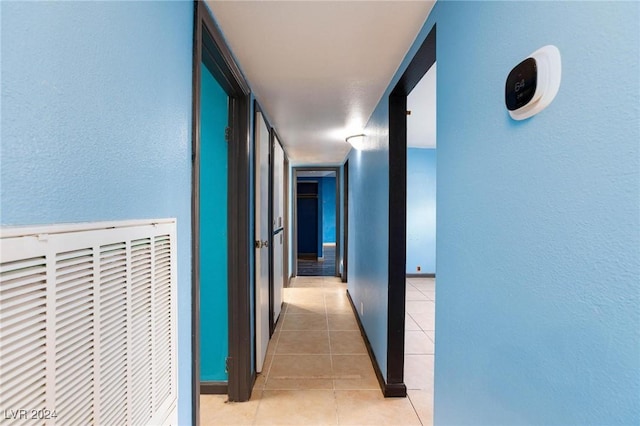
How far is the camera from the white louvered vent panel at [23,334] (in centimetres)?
41

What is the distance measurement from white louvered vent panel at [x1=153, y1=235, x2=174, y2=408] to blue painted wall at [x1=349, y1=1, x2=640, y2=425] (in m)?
0.94

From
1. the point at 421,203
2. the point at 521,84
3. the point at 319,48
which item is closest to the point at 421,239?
the point at 421,203

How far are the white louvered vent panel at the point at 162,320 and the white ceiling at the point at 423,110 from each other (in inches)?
72.5

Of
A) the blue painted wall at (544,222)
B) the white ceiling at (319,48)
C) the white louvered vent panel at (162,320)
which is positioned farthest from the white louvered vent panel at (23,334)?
the white ceiling at (319,48)

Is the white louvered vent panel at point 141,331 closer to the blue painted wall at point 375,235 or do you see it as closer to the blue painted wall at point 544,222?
the blue painted wall at point 544,222

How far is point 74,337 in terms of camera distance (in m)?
0.53

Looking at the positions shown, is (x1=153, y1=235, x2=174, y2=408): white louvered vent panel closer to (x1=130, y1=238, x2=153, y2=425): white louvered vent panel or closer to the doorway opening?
(x1=130, y1=238, x2=153, y2=425): white louvered vent panel

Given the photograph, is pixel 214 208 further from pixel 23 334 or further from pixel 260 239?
pixel 23 334

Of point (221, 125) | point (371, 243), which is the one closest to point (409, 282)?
point (371, 243)

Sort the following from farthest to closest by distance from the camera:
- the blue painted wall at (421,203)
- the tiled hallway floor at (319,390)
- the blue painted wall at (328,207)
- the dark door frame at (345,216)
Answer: the blue painted wall at (328,207), the blue painted wall at (421,203), the dark door frame at (345,216), the tiled hallway floor at (319,390)

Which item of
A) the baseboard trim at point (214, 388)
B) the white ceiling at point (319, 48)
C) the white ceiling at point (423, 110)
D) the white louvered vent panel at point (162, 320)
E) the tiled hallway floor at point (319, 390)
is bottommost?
the tiled hallway floor at point (319, 390)

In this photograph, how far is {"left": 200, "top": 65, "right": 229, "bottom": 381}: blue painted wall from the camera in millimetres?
1993

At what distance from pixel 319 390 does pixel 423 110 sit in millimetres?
2822

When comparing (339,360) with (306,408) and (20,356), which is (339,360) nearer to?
(306,408)
